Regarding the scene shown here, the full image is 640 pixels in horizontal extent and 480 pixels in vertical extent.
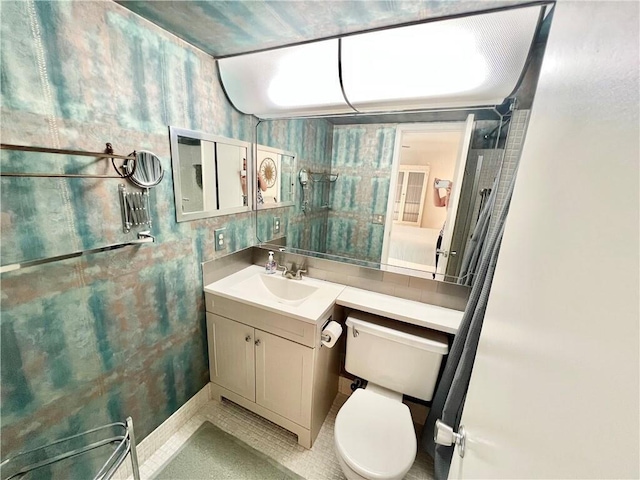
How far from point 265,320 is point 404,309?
31.6 inches

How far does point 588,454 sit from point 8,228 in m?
1.45

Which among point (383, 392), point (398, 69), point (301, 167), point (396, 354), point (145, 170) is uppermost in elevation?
point (398, 69)

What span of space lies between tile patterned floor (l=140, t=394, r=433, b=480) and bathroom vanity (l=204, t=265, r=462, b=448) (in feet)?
0.23

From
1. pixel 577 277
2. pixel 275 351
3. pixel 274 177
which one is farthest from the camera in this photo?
pixel 274 177

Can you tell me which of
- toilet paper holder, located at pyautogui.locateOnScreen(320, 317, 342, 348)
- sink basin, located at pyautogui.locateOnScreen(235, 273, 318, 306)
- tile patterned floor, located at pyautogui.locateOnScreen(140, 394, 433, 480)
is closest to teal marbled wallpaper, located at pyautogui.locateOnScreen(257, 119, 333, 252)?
sink basin, located at pyautogui.locateOnScreen(235, 273, 318, 306)

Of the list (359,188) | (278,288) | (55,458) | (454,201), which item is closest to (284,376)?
(278,288)

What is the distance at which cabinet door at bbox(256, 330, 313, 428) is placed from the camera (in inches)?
54.8

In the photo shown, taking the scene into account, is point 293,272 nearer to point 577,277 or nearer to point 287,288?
point 287,288

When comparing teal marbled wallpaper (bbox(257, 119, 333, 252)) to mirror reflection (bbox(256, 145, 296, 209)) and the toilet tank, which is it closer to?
mirror reflection (bbox(256, 145, 296, 209))

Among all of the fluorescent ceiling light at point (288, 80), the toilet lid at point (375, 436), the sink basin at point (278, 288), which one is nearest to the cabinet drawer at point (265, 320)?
the sink basin at point (278, 288)

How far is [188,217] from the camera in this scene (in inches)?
55.9

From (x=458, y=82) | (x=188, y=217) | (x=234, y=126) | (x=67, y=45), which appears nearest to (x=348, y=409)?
(x=188, y=217)

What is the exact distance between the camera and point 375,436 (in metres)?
1.19

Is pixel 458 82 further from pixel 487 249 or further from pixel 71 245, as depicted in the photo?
pixel 71 245
